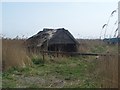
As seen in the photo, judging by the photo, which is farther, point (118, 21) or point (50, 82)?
point (50, 82)

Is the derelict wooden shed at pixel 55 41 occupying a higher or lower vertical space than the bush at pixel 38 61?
higher

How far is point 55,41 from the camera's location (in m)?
19.0

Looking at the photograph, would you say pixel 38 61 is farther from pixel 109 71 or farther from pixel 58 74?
pixel 109 71

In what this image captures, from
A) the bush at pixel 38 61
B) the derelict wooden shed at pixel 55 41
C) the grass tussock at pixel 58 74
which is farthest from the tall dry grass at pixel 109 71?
the derelict wooden shed at pixel 55 41

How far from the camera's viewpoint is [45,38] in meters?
18.9

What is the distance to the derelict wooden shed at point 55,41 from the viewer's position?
1843 centimetres

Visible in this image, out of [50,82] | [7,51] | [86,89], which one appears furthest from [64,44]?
[86,89]

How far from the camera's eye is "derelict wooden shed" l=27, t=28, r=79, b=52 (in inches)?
726

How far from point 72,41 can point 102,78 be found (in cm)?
1393

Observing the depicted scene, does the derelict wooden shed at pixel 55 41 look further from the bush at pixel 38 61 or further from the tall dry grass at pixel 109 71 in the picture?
the tall dry grass at pixel 109 71

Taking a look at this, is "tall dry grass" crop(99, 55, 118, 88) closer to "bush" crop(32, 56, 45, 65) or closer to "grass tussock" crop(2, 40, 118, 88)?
"grass tussock" crop(2, 40, 118, 88)

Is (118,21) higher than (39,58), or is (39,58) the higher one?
(118,21)

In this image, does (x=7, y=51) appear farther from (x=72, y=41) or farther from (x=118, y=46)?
(x=72, y=41)

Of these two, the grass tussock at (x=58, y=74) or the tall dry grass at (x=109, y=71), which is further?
the grass tussock at (x=58, y=74)
